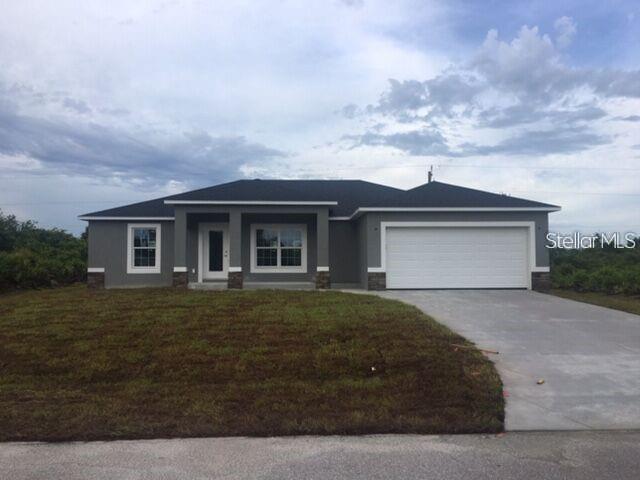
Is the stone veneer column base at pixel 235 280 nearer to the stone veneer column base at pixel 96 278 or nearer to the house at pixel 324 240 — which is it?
the house at pixel 324 240

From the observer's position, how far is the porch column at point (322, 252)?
55.1ft

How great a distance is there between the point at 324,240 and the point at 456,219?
4.10 m

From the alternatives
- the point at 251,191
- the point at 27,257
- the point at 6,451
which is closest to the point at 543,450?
the point at 6,451

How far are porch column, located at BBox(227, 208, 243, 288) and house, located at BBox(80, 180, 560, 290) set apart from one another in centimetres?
3

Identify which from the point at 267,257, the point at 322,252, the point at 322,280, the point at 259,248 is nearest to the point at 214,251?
the point at 259,248

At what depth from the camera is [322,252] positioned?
16953 millimetres

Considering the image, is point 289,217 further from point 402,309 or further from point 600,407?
point 600,407

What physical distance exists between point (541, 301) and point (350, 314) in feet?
18.3

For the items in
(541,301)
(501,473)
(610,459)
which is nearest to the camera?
(501,473)

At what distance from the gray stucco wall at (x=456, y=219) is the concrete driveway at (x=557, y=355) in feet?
8.55

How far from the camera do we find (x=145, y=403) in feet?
19.2

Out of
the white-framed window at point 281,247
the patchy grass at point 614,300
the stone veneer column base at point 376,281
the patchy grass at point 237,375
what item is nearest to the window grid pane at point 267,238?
the white-framed window at point 281,247

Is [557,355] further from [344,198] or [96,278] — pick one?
[96,278]

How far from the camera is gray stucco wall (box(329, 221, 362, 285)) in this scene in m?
19.2
